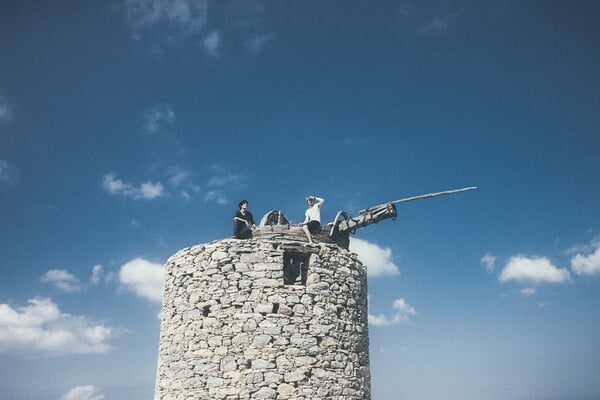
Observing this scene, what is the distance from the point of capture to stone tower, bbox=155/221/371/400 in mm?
8984

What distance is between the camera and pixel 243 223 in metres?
10.7

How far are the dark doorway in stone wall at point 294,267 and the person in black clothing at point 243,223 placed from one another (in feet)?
3.46

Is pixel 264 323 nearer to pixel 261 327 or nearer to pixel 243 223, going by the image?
pixel 261 327

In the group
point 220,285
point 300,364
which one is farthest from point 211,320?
point 300,364

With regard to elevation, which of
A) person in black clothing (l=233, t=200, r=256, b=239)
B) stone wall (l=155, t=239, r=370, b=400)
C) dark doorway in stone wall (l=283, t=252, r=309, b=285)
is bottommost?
stone wall (l=155, t=239, r=370, b=400)

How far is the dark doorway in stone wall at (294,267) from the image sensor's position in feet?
33.2

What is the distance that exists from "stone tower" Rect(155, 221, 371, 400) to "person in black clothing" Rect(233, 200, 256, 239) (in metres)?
0.49

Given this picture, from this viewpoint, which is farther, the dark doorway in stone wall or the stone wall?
the dark doorway in stone wall

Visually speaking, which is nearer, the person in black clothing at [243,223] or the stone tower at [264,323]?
the stone tower at [264,323]

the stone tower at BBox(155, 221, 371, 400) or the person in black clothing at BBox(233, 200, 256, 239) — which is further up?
the person in black clothing at BBox(233, 200, 256, 239)

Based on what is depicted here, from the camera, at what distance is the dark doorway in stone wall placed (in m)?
10.1

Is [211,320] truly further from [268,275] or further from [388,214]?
[388,214]

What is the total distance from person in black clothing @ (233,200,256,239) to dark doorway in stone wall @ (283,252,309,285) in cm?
105

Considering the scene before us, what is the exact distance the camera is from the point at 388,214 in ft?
38.0
